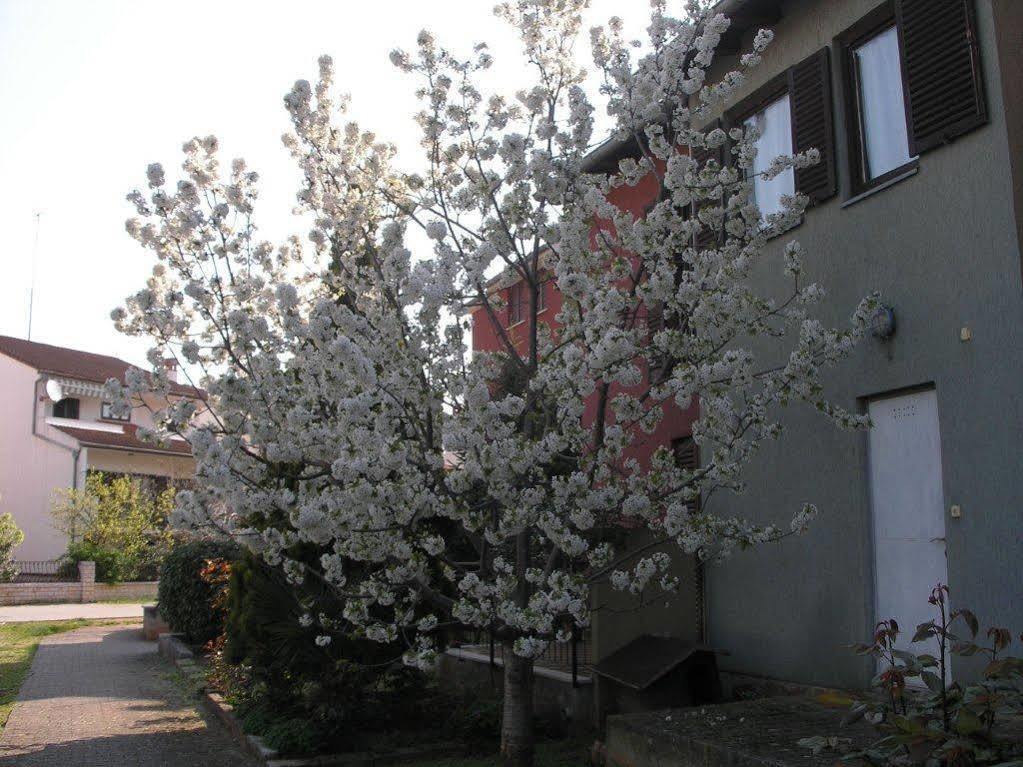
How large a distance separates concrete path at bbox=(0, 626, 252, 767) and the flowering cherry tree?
7.06 feet

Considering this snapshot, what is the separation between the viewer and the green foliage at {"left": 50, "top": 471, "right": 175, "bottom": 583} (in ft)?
93.1

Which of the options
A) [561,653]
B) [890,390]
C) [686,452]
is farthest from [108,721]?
[890,390]

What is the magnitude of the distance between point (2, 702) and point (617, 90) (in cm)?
970

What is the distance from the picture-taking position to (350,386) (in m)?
6.90

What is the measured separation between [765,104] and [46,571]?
28770 millimetres

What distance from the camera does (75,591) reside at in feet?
90.8

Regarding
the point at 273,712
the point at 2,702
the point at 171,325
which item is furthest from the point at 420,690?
the point at 2,702

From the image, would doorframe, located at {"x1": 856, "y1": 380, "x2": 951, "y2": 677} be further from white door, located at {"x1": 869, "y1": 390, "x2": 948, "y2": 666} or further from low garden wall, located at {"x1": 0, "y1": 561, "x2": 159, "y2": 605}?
low garden wall, located at {"x1": 0, "y1": 561, "x2": 159, "y2": 605}

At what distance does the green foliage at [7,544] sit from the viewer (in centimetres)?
2698

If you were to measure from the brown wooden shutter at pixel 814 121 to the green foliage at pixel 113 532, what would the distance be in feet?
78.6

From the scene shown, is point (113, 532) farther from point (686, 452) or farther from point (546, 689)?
point (546, 689)

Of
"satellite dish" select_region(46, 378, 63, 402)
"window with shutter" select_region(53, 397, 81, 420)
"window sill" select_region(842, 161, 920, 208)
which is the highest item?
"satellite dish" select_region(46, 378, 63, 402)

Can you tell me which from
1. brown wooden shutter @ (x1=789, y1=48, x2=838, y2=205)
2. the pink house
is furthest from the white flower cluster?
the pink house

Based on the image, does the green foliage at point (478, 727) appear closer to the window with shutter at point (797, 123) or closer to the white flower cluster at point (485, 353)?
the white flower cluster at point (485, 353)
